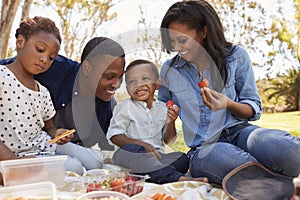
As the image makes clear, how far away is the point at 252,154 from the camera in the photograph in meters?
1.28

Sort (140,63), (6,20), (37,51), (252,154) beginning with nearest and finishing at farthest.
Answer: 1. (252,154)
2. (37,51)
3. (140,63)
4. (6,20)

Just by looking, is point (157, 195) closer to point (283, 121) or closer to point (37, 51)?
point (37, 51)

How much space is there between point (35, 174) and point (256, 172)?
692 mm

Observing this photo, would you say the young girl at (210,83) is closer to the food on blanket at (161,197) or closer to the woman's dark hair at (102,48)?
the woman's dark hair at (102,48)

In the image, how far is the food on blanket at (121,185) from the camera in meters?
1.04

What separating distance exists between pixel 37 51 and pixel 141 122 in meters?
0.48

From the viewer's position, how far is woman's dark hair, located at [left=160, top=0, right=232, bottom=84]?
1.43 meters

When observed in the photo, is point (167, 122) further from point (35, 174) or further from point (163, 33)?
point (35, 174)

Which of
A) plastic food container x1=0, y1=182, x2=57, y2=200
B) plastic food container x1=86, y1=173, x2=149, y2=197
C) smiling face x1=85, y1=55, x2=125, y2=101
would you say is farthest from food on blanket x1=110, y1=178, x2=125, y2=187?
smiling face x1=85, y1=55, x2=125, y2=101

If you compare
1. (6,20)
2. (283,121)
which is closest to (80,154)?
(6,20)

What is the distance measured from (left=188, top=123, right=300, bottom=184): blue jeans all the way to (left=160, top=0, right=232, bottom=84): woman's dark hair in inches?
11.5

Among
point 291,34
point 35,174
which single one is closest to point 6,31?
point 35,174

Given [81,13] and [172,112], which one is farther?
[81,13]

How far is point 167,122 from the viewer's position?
4.90 ft
